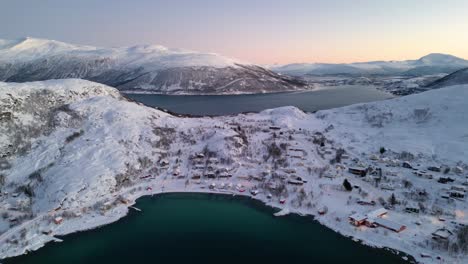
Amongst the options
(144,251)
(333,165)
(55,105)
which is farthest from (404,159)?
(55,105)

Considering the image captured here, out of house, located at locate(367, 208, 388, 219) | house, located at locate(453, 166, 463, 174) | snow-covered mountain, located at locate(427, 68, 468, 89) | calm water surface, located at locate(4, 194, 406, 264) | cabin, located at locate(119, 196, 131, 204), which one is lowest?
calm water surface, located at locate(4, 194, 406, 264)

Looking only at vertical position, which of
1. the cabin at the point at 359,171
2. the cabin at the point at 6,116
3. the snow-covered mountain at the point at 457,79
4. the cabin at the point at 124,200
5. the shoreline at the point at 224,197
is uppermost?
the snow-covered mountain at the point at 457,79

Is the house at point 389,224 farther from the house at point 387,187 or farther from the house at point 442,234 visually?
the house at point 387,187

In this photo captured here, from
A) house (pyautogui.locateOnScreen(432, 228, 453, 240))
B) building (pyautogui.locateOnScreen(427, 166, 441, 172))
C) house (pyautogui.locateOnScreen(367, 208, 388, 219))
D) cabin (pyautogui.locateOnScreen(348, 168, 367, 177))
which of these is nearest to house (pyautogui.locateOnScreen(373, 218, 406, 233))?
house (pyautogui.locateOnScreen(367, 208, 388, 219))

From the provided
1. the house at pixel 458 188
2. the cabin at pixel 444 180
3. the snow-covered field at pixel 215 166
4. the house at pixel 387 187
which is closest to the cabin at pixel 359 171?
the snow-covered field at pixel 215 166

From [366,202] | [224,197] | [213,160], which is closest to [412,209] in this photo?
[366,202]

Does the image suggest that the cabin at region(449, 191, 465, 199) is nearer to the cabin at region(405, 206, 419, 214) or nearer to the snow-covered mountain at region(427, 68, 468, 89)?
the cabin at region(405, 206, 419, 214)

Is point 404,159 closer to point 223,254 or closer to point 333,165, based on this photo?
point 333,165

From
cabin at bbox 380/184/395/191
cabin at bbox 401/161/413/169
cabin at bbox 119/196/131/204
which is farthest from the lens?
cabin at bbox 401/161/413/169

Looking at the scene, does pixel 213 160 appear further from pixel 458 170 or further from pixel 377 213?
pixel 458 170
